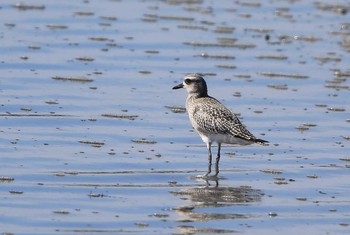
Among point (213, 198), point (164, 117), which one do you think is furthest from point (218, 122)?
point (164, 117)

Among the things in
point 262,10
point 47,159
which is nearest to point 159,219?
point 47,159

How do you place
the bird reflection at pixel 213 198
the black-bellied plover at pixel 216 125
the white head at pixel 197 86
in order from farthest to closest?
the white head at pixel 197 86
the black-bellied plover at pixel 216 125
the bird reflection at pixel 213 198

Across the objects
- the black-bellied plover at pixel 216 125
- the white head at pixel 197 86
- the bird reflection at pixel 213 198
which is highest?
the white head at pixel 197 86

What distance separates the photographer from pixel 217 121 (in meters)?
16.5

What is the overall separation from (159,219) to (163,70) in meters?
9.22

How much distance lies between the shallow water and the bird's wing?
17.8 inches

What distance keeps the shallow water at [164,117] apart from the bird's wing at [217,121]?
45cm

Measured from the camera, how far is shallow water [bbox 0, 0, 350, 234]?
1352 centimetres

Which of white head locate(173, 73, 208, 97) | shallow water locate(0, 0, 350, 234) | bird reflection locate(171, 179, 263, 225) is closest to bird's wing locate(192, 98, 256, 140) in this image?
shallow water locate(0, 0, 350, 234)

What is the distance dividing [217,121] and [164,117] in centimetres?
239

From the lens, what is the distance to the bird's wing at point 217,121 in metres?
16.2

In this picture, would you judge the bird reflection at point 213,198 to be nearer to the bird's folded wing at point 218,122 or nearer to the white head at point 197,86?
the bird's folded wing at point 218,122

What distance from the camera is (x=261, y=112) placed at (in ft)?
63.7

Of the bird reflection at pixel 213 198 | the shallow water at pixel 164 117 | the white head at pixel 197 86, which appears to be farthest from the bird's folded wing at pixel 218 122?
the bird reflection at pixel 213 198
